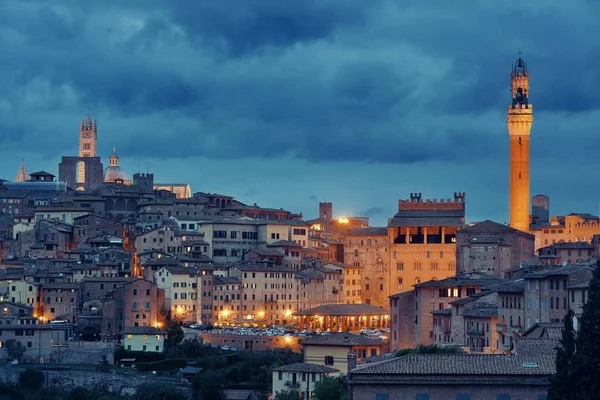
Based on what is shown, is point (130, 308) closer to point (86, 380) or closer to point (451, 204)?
point (86, 380)

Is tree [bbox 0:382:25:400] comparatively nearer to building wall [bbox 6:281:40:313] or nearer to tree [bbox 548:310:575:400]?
building wall [bbox 6:281:40:313]

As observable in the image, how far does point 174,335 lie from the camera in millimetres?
83000

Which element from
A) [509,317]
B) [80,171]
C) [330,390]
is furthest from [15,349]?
[80,171]

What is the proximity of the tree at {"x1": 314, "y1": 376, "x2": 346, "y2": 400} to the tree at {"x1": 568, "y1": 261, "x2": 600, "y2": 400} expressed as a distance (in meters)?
15.9

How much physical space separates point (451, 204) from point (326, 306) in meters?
22.8

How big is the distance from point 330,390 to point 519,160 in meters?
56.4

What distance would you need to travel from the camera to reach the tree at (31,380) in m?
77.0

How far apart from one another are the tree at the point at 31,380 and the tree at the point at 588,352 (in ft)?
150

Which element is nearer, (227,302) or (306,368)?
(306,368)

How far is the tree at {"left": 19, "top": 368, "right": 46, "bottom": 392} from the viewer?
77.0 metres

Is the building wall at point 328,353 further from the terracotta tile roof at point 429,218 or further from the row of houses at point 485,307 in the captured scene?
the terracotta tile roof at point 429,218

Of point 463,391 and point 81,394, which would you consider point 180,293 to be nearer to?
point 81,394

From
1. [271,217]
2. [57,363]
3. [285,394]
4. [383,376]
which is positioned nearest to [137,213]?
[271,217]

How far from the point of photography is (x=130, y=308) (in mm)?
85625
